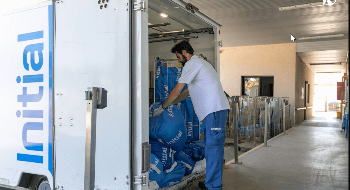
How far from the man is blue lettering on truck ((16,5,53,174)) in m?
1.25

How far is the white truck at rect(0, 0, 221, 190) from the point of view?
85.0 inches

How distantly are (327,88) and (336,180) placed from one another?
3896 centimetres

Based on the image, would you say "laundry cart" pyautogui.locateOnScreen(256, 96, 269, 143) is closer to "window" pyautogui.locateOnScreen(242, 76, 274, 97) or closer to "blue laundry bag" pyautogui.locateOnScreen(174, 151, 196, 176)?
"blue laundry bag" pyautogui.locateOnScreen(174, 151, 196, 176)

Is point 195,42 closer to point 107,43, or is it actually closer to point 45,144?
point 107,43

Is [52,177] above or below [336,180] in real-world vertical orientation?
above

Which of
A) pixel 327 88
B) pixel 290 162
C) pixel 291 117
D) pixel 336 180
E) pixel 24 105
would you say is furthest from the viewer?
pixel 327 88

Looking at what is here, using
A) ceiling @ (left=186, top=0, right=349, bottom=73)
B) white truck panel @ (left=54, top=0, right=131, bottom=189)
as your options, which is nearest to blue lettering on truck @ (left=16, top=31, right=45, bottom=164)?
white truck panel @ (left=54, top=0, right=131, bottom=189)

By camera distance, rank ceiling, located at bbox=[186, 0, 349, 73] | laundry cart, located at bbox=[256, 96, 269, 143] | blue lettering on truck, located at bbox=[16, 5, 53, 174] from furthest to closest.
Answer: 1. laundry cart, located at bbox=[256, 96, 269, 143]
2. ceiling, located at bbox=[186, 0, 349, 73]
3. blue lettering on truck, located at bbox=[16, 5, 53, 174]

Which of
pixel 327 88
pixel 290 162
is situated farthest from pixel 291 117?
pixel 327 88

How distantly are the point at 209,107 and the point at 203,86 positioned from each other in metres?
0.26

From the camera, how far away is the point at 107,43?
7.28 ft

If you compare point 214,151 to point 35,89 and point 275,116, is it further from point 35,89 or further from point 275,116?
point 275,116

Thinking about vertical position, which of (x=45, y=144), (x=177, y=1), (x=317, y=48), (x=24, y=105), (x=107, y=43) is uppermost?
(x=317, y=48)

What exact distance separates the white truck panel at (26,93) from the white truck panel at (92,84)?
14 cm
